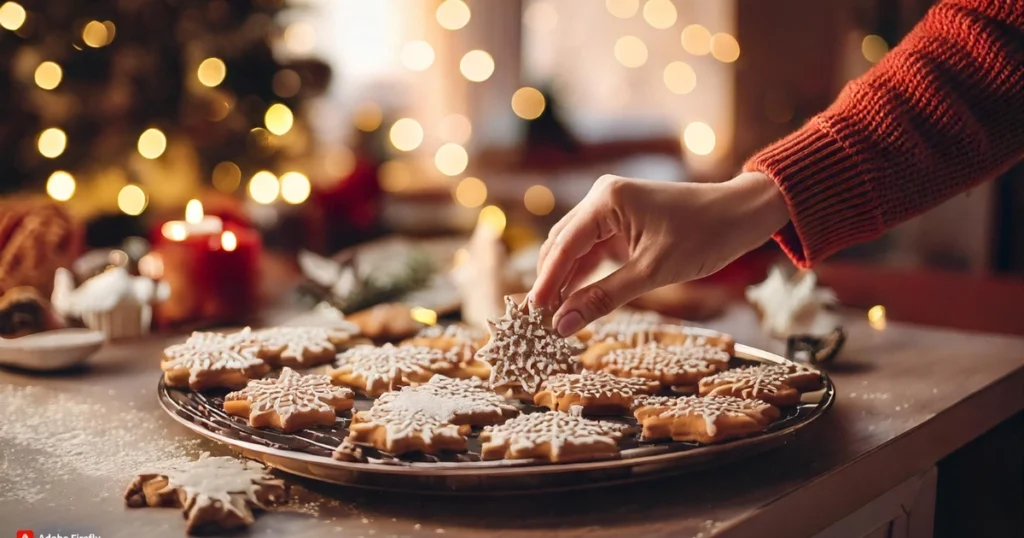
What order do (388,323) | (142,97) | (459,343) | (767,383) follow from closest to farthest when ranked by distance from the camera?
(767,383) < (459,343) < (388,323) < (142,97)

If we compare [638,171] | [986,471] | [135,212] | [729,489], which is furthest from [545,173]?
[729,489]

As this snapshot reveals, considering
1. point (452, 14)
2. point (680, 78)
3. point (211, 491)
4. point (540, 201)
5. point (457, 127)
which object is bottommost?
point (540, 201)

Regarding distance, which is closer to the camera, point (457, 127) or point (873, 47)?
point (873, 47)

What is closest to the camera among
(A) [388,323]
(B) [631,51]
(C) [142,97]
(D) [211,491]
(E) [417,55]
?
(D) [211,491]

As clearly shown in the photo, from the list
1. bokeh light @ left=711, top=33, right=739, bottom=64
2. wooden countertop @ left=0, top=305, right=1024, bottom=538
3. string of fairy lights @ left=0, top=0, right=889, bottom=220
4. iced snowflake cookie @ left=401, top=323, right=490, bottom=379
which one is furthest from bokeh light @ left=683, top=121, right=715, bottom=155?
iced snowflake cookie @ left=401, top=323, right=490, bottom=379

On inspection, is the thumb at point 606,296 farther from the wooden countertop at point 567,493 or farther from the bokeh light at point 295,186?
the bokeh light at point 295,186

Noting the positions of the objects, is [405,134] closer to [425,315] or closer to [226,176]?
[226,176]

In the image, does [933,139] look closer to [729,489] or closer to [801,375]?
[801,375]

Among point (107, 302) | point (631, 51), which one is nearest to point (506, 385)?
point (107, 302)

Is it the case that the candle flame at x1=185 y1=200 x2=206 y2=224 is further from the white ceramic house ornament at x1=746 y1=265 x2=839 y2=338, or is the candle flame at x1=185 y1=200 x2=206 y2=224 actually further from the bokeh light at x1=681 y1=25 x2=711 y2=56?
the bokeh light at x1=681 y1=25 x2=711 y2=56
